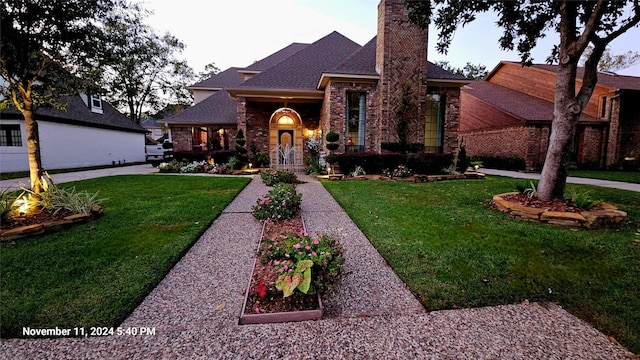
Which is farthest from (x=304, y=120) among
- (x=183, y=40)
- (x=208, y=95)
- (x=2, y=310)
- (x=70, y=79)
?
(x=183, y=40)

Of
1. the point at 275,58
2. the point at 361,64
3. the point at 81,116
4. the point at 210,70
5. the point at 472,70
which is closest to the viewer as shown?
the point at 361,64

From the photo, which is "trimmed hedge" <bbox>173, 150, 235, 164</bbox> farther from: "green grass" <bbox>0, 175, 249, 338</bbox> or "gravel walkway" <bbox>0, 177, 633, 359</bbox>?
"gravel walkway" <bbox>0, 177, 633, 359</bbox>

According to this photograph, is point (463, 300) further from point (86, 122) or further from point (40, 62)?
point (86, 122)

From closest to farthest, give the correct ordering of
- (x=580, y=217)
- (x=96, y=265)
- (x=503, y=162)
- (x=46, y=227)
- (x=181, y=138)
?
(x=96, y=265) → (x=46, y=227) → (x=580, y=217) → (x=503, y=162) → (x=181, y=138)

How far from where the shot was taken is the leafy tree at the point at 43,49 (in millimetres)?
4309

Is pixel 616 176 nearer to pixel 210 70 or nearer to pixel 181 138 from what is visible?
pixel 181 138

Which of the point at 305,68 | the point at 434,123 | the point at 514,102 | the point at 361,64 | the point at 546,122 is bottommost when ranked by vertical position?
the point at 434,123

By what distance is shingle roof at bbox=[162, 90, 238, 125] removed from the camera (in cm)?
1491

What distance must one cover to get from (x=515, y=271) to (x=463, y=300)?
3.30 ft

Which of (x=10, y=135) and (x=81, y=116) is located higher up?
(x=81, y=116)

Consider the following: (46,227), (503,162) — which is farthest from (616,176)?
(46,227)

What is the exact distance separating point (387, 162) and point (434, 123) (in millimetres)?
3957

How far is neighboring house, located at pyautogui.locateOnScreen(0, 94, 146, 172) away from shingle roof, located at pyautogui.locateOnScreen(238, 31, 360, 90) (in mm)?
7639

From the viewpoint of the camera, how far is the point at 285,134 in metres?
14.7
